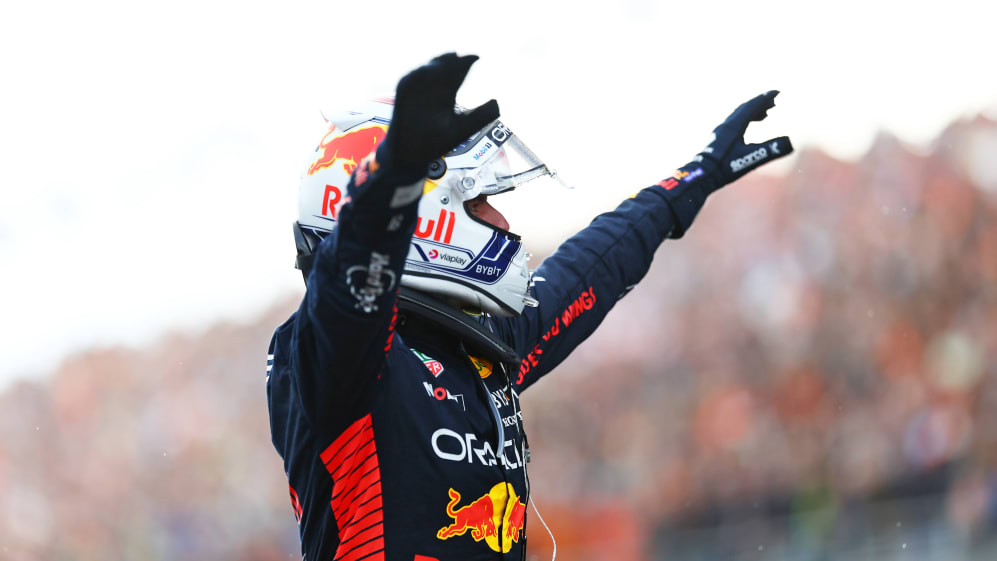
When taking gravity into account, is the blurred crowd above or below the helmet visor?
below

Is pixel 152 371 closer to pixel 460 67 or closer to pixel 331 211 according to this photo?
pixel 331 211

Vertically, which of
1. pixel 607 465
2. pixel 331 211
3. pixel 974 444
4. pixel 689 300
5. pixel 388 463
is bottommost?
pixel 974 444

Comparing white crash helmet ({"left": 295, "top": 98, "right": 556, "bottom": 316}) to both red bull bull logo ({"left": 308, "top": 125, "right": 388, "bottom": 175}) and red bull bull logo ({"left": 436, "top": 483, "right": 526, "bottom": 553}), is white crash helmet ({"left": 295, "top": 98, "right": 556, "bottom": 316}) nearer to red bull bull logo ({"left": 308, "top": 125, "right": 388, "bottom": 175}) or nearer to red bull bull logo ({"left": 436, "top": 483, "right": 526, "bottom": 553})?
red bull bull logo ({"left": 308, "top": 125, "right": 388, "bottom": 175})

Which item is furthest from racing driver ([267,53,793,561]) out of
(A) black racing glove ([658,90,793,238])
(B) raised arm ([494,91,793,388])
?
(A) black racing glove ([658,90,793,238])

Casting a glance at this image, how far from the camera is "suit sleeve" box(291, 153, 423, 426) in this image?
124 cm

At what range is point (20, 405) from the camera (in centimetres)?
500

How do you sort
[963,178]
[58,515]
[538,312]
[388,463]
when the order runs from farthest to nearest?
[963,178]
[58,515]
[538,312]
[388,463]

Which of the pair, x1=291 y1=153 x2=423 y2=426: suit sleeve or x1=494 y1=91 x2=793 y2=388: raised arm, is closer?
x1=291 y1=153 x2=423 y2=426: suit sleeve

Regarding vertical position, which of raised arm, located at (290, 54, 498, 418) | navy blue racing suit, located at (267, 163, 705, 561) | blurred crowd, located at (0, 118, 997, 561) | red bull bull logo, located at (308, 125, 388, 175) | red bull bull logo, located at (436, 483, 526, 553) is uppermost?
red bull bull logo, located at (308, 125, 388, 175)

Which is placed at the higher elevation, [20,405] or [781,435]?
[20,405]

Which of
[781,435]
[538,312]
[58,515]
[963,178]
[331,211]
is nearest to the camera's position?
[331,211]

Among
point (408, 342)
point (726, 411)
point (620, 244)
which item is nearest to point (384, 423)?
point (408, 342)

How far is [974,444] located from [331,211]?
521cm

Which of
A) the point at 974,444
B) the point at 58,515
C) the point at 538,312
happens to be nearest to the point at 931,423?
the point at 974,444
